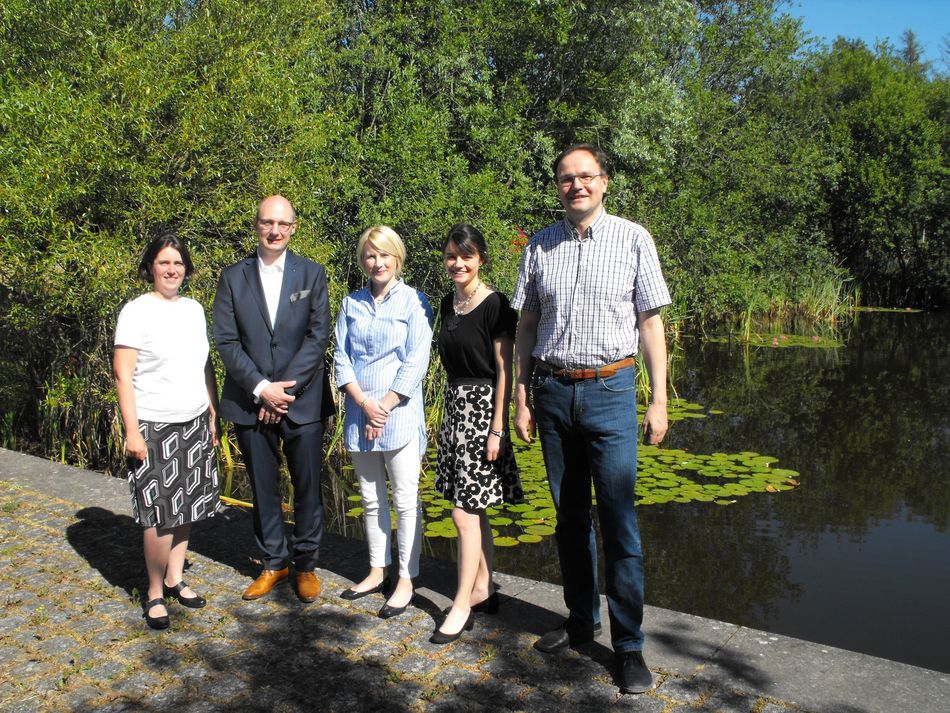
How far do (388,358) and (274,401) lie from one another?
21.3 inches

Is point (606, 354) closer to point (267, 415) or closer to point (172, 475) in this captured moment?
point (267, 415)

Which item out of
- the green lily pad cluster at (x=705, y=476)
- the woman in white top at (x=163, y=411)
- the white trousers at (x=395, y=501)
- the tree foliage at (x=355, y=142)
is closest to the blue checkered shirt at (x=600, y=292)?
the white trousers at (x=395, y=501)

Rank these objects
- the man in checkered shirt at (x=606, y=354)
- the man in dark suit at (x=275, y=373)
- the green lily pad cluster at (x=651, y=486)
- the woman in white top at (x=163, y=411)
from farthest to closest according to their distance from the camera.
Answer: the green lily pad cluster at (x=651, y=486) < the man in dark suit at (x=275, y=373) < the woman in white top at (x=163, y=411) < the man in checkered shirt at (x=606, y=354)

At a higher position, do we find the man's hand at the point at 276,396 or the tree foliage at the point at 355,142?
the tree foliage at the point at 355,142

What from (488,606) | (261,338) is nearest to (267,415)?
(261,338)

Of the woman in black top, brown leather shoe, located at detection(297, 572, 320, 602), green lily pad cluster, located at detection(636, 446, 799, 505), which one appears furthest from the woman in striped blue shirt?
green lily pad cluster, located at detection(636, 446, 799, 505)

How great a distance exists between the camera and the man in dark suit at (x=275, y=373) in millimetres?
3861

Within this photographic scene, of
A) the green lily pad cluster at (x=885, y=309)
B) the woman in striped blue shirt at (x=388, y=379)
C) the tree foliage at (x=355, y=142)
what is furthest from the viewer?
the green lily pad cluster at (x=885, y=309)

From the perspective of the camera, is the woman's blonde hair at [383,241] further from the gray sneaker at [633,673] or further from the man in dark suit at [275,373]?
the gray sneaker at [633,673]

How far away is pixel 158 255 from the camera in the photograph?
3.71m

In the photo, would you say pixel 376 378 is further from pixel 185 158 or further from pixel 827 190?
pixel 827 190

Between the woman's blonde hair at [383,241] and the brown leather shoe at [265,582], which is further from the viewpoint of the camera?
the brown leather shoe at [265,582]

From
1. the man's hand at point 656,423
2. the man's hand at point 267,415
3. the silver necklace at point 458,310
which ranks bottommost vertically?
the man's hand at point 267,415

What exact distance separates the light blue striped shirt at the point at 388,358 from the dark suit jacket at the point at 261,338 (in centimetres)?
18
